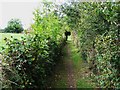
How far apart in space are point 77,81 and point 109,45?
6.45 metres

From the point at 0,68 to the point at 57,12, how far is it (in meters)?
17.1

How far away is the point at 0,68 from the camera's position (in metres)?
4.86

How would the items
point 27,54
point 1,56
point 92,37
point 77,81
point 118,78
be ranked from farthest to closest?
point 77,81
point 92,37
point 118,78
point 27,54
point 1,56

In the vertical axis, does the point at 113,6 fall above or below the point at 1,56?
above

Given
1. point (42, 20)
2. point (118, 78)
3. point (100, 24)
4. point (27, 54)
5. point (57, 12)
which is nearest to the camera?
point (27, 54)

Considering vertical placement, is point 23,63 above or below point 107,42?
below

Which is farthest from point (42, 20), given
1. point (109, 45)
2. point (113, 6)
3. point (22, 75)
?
point (22, 75)

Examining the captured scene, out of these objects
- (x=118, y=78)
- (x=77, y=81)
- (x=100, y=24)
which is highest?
(x=100, y=24)

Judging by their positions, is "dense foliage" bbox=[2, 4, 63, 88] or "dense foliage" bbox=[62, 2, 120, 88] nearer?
"dense foliage" bbox=[2, 4, 63, 88]

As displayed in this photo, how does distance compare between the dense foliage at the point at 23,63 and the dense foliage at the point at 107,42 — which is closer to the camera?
the dense foliage at the point at 23,63

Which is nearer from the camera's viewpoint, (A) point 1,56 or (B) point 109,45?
(A) point 1,56

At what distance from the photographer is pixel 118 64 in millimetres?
6559

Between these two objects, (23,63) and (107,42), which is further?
(107,42)

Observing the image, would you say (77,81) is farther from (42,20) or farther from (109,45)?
(109,45)
